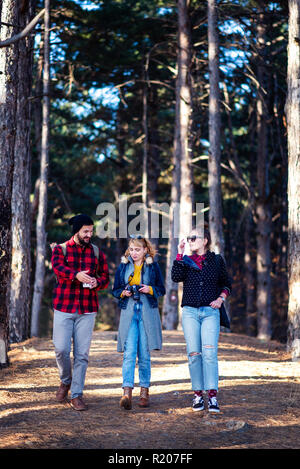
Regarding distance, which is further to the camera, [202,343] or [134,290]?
[134,290]

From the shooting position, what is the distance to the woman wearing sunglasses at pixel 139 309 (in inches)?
261

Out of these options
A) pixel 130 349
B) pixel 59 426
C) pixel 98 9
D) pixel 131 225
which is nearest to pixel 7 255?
pixel 130 349

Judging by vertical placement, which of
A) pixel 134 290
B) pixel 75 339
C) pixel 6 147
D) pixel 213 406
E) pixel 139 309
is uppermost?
pixel 6 147

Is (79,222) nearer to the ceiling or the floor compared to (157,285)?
nearer to the ceiling

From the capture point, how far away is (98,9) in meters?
19.7

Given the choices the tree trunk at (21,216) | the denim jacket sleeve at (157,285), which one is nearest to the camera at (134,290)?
the denim jacket sleeve at (157,285)

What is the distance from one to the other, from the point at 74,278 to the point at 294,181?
6476mm

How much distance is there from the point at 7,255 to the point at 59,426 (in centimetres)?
357

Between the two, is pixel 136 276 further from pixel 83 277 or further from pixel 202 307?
pixel 202 307

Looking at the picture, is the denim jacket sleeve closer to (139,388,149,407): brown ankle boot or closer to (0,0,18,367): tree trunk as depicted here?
(139,388,149,407): brown ankle boot

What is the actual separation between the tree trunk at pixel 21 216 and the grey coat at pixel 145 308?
22.6ft

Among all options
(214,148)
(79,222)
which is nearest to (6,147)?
(79,222)

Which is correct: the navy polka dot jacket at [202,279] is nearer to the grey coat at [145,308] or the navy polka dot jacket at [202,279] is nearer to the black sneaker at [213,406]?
the grey coat at [145,308]

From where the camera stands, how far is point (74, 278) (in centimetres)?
641
